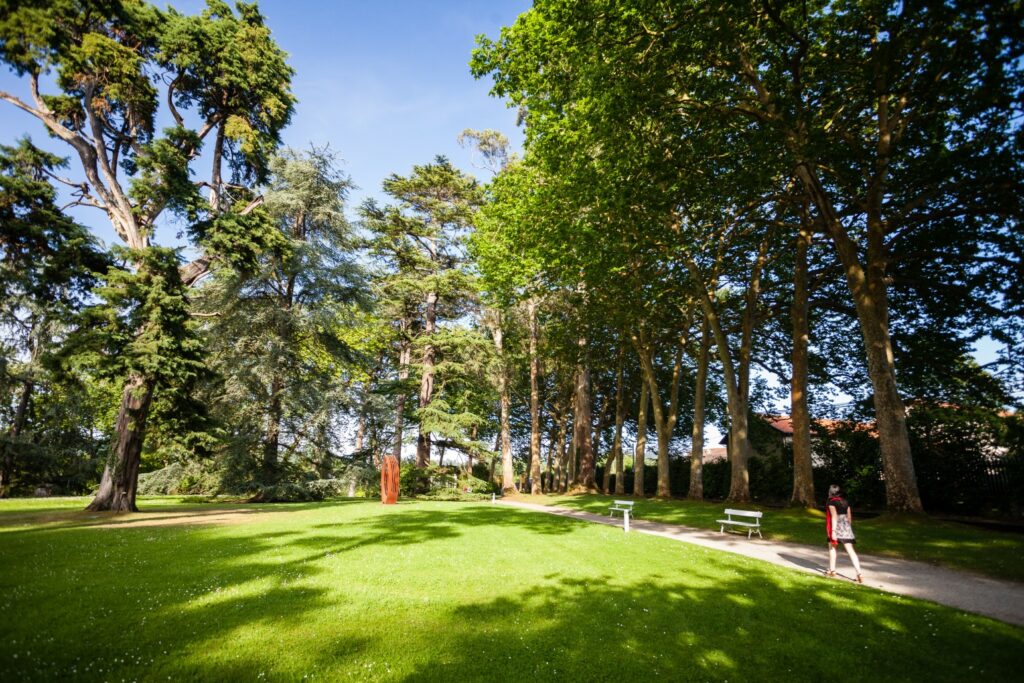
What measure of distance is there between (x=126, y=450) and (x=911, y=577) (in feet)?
78.2

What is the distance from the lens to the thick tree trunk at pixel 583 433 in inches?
1240

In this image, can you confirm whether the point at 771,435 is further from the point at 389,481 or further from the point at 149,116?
the point at 149,116

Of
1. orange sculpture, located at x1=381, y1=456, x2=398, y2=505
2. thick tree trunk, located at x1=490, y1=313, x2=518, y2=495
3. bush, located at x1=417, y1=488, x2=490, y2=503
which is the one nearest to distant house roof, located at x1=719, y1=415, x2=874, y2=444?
thick tree trunk, located at x1=490, y1=313, x2=518, y2=495

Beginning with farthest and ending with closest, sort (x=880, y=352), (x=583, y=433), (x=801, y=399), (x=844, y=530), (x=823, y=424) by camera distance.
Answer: (x=583, y=433) → (x=823, y=424) → (x=801, y=399) → (x=880, y=352) → (x=844, y=530)

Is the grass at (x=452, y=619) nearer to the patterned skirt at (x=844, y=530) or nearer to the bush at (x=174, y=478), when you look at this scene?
the patterned skirt at (x=844, y=530)

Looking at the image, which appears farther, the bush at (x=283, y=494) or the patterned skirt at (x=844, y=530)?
the bush at (x=283, y=494)

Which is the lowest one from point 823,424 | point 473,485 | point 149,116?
point 473,485

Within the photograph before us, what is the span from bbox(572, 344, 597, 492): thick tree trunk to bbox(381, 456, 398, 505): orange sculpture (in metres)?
14.2

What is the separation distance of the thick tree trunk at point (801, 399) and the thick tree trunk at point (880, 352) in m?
2.09

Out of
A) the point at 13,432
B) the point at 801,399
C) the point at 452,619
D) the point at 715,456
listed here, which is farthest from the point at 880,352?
the point at 715,456

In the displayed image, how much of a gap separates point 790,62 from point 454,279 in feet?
67.0

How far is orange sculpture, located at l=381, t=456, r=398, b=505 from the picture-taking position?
22203mm

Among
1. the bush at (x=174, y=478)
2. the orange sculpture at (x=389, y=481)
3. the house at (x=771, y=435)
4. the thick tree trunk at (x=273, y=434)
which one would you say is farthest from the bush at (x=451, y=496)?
the house at (x=771, y=435)

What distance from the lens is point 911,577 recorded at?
28.8 ft
